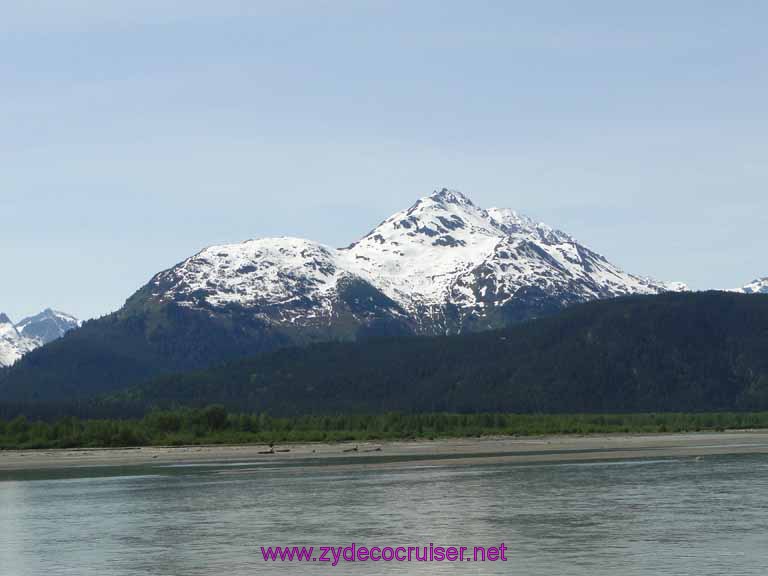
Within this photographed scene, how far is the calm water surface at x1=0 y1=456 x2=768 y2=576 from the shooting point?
55250 mm

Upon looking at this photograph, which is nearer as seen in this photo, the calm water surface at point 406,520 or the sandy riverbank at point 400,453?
the calm water surface at point 406,520

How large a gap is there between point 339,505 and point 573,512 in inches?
648

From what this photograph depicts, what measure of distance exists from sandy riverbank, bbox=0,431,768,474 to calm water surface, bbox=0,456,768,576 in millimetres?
29027

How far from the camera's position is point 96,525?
242 ft

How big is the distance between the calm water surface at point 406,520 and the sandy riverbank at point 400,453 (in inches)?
1143

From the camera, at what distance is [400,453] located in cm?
16012

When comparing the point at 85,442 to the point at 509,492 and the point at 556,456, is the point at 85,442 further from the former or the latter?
the point at 509,492

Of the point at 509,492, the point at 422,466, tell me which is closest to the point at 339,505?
the point at 509,492

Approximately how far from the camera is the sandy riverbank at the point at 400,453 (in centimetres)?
14075

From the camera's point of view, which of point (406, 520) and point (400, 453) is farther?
point (400, 453)

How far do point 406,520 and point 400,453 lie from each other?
89.7 meters

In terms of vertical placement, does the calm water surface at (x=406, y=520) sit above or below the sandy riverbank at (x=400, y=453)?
below

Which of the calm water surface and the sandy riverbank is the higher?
the sandy riverbank

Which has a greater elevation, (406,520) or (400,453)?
(400,453)
